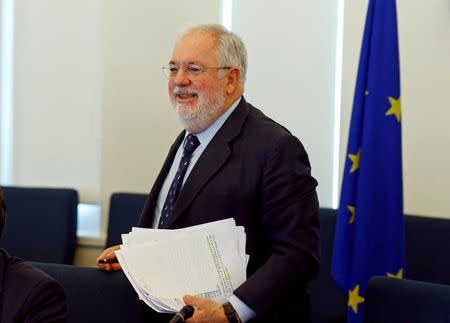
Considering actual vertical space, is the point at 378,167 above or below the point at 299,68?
below

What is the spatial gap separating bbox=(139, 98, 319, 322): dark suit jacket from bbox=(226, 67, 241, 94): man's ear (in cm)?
12

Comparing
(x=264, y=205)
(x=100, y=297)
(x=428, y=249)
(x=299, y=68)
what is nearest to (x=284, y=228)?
(x=264, y=205)

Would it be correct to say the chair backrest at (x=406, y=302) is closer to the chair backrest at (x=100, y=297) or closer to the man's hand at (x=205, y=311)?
the man's hand at (x=205, y=311)

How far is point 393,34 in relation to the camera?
3203 mm

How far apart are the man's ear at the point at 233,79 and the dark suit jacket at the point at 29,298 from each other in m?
0.86

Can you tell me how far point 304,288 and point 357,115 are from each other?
3.78 ft

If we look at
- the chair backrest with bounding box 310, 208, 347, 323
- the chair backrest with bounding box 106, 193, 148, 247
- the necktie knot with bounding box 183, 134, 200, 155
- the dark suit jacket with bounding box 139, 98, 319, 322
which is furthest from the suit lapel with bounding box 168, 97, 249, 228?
the chair backrest with bounding box 106, 193, 148, 247

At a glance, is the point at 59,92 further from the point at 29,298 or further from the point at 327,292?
the point at 29,298

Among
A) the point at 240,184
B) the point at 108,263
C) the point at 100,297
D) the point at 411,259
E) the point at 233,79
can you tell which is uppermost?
the point at 233,79

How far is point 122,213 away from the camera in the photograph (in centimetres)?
407

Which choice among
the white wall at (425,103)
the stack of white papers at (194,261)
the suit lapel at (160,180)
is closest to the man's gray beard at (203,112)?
the suit lapel at (160,180)

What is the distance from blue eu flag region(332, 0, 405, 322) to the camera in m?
3.17

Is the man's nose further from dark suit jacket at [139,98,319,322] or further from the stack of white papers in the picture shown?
the stack of white papers

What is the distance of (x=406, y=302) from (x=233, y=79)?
0.87 meters
